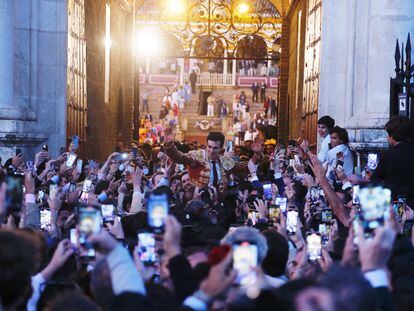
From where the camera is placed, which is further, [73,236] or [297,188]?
[297,188]

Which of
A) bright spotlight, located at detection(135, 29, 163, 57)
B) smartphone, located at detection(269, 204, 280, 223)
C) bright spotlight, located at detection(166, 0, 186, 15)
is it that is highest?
bright spotlight, located at detection(166, 0, 186, 15)

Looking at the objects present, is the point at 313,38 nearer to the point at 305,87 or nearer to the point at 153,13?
the point at 305,87

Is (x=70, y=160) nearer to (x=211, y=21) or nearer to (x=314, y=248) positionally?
(x=314, y=248)

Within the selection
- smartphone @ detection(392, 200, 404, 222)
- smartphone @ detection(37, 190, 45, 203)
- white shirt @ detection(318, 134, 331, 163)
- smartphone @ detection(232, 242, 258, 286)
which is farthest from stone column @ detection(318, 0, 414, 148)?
smartphone @ detection(232, 242, 258, 286)

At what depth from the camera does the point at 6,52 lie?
58.3 ft

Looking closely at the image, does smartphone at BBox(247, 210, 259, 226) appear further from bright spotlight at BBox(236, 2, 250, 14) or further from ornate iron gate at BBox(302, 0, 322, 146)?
bright spotlight at BBox(236, 2, 250, 14)

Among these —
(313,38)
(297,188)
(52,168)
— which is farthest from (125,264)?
(313,38)

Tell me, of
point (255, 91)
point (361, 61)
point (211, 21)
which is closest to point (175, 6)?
point (211, 21)

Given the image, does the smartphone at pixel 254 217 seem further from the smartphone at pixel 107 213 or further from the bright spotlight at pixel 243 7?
the bright spotlight at pixel 243 7

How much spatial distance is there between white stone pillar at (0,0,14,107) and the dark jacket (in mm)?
9177

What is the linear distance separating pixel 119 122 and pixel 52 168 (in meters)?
18.8

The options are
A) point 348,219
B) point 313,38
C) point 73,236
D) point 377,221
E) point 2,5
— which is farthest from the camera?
point 313,38

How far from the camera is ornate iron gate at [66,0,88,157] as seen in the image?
20.6 metres

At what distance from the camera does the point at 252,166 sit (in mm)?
13398
